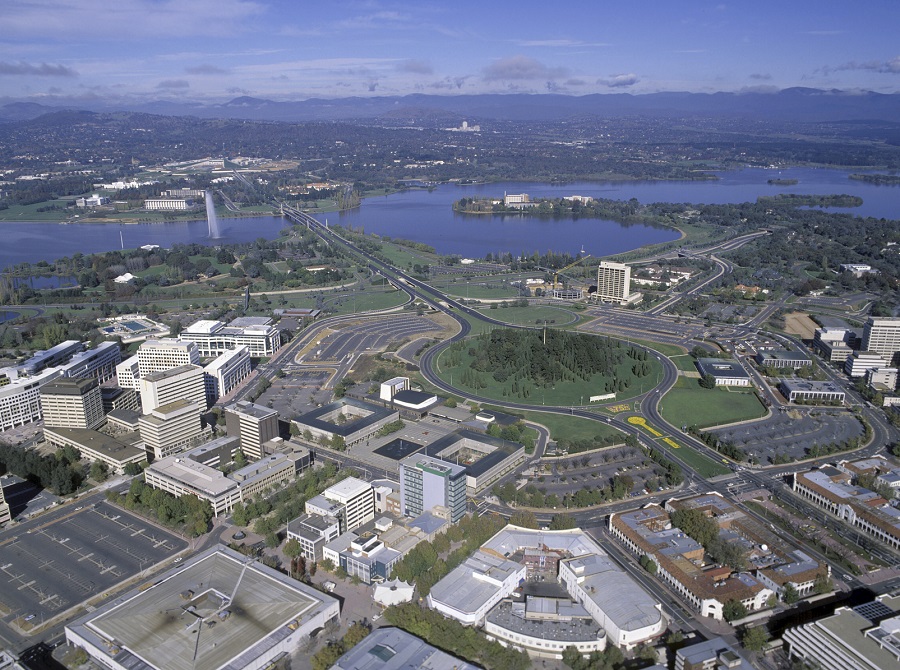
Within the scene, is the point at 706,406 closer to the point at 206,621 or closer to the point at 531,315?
the point at 531,315

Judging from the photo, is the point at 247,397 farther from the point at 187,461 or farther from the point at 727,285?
the point at 727,285

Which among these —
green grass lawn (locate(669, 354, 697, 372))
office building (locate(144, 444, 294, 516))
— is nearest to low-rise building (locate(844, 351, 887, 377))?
green grass lawn (locate(669, 354, 697, 372))

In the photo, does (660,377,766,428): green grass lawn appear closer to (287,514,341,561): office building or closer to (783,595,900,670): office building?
(783,595,900,670): office building

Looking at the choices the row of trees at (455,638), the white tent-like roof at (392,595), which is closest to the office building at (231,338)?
the white tent-like roof at (392,595)

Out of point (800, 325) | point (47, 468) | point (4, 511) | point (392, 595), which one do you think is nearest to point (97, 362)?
point (47, 468)

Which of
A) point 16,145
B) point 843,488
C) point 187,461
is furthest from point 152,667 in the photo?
point 16,145

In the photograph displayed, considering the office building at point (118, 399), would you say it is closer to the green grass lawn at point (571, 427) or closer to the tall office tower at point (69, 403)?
the tall office tower at point (69, 403)
